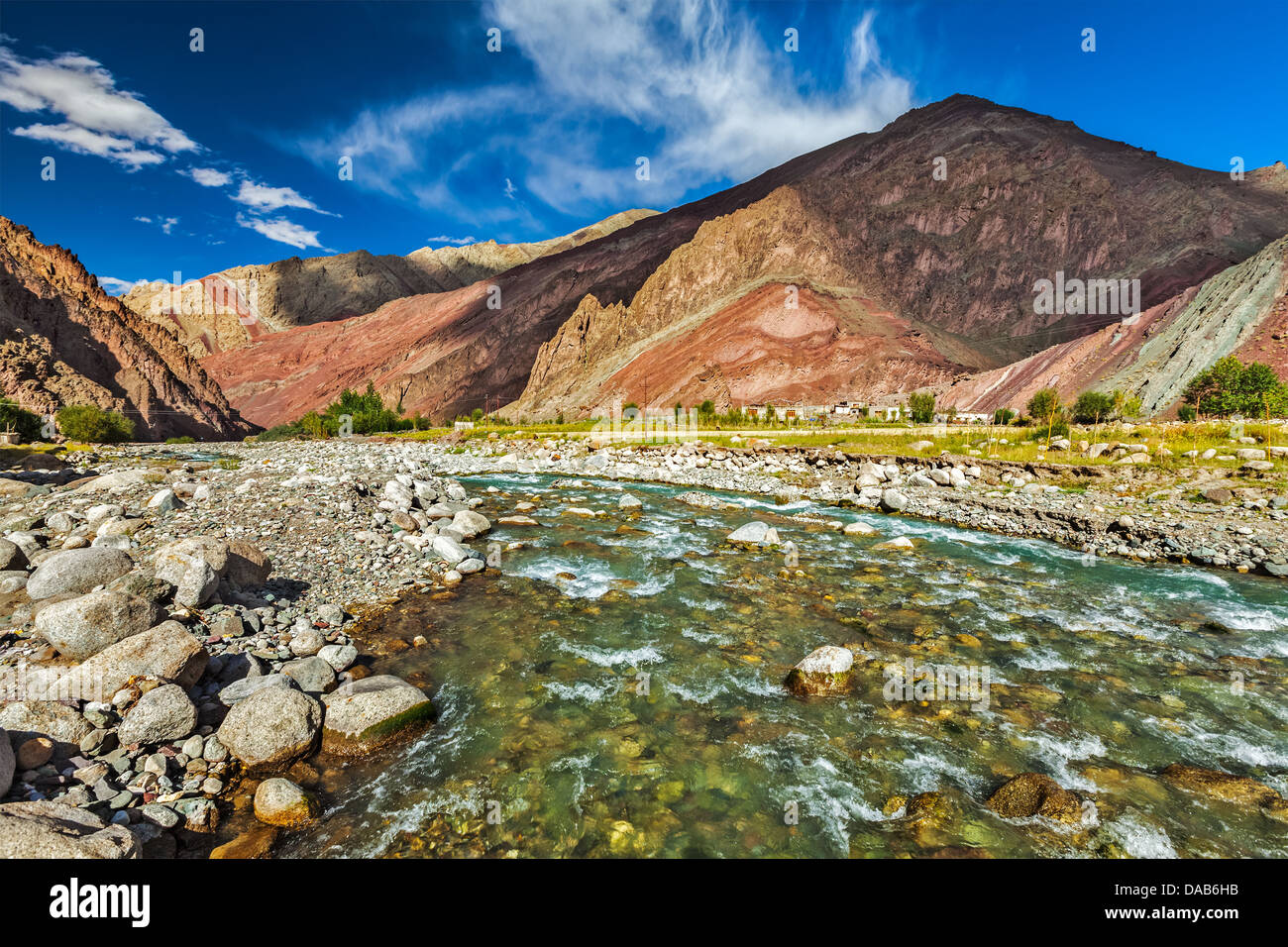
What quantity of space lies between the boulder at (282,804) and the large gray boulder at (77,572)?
5.51 metres

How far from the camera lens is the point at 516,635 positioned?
956 cm

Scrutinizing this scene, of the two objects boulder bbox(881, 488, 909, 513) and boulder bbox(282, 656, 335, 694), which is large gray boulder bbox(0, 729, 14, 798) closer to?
boulder bbox(282, 656, 335, 694)

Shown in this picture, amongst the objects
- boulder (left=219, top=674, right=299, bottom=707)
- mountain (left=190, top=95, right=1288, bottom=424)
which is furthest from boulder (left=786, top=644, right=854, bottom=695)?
mountain (left=190, top=95, right=1288, bottom=424)

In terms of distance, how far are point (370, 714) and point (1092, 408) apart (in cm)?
6124

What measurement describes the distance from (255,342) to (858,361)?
222 metres

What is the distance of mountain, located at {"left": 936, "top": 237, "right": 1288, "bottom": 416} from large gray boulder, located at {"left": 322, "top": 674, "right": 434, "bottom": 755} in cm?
6669

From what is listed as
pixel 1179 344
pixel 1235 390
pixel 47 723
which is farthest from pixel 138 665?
pixel 1179 344

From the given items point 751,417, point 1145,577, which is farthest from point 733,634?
point 751,417

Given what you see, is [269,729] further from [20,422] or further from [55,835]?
[20,422]

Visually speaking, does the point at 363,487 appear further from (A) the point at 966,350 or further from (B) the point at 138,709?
(A) the point at 966,350

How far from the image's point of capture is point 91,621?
6602 mm

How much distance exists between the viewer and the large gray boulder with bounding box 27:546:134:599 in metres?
7.61

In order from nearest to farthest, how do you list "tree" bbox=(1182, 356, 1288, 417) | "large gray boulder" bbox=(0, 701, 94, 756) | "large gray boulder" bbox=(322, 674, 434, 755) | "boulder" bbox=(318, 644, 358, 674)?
"large gray boulder" bbox=(0, 701, 94, 756)
"large gray boulder" bbox=(322, 674, 434, 755)
"boulder" bbox=(318, 644, 358, 674)
"tree" bbox=(1182, 356, 1288, 417)

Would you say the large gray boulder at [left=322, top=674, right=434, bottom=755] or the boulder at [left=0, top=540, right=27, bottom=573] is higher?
the boulder at [left=0, top=540, right=27, bottom=573]
